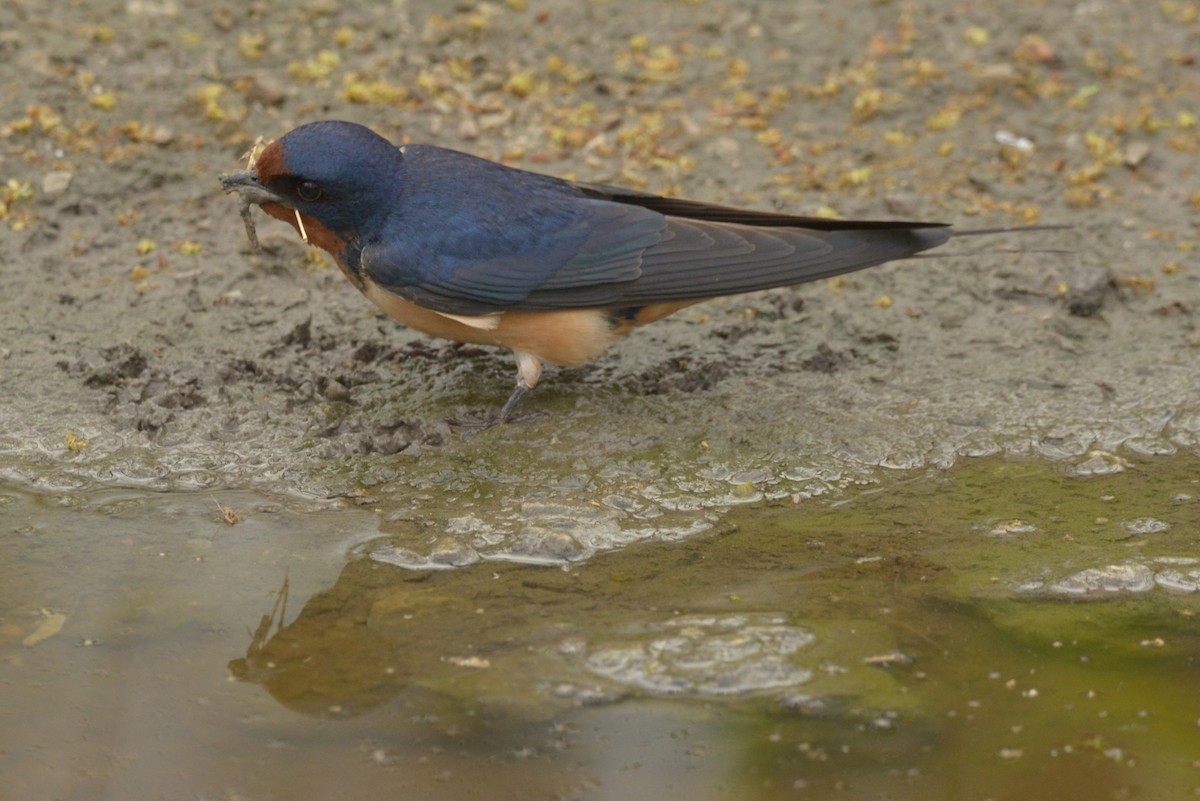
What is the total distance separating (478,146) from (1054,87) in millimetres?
2761

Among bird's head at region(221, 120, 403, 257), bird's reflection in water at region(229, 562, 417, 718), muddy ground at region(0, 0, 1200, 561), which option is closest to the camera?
bird's reflection in water at region(229, 562, 417, 718)

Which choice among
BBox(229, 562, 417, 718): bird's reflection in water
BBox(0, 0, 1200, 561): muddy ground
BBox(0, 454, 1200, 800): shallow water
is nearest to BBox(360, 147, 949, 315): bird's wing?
BBox(0, 0, 1200, 561): muddy ground

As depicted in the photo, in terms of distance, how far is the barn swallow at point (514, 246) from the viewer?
178 inches

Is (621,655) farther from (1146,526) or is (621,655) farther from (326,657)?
(1146,526)

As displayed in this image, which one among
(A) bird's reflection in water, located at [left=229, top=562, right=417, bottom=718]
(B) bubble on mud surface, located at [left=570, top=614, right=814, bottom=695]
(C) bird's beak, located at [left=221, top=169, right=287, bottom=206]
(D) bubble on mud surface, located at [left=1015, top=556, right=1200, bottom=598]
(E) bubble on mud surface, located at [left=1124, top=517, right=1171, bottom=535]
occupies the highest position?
(C) bird's beak, located at [left=221, top=169, right=287, bottom=206]

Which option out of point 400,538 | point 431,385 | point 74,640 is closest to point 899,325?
point 431,385

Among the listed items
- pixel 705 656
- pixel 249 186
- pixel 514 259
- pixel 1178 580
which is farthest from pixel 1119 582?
pixel 249 186

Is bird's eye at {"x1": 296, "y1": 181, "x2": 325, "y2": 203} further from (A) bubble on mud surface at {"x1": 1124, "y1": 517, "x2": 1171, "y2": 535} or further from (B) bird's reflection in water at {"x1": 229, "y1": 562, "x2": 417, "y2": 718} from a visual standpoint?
(A) bubble on mud surface at {"x1": 1124, "y1": 517, "x2": 1171, "y2": 535}

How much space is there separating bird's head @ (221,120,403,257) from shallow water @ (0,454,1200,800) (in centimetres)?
94

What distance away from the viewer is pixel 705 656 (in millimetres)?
3547

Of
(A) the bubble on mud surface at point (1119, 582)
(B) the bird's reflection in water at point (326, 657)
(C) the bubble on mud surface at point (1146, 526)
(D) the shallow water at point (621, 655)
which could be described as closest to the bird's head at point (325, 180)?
(D) the shallow water at point (621, 655)

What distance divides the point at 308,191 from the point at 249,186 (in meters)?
0.19

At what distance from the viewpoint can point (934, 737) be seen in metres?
3.28

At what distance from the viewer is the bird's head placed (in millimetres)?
4449
